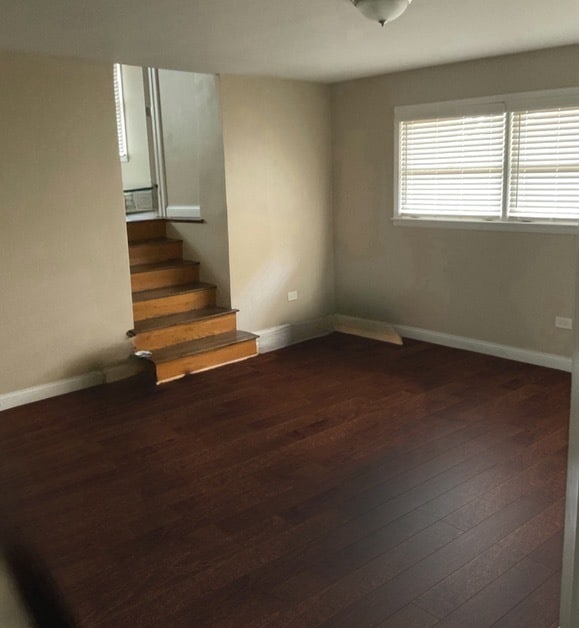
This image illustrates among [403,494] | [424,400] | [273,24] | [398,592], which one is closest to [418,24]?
[273,24]

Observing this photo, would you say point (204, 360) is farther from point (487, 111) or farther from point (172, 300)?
point (487, 111)

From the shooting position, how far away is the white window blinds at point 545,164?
15.2 feet

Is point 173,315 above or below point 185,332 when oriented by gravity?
above

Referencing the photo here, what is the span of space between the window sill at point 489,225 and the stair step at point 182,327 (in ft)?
5.86

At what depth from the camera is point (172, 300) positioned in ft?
18.4

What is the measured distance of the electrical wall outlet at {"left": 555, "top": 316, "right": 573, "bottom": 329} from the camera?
4.85m

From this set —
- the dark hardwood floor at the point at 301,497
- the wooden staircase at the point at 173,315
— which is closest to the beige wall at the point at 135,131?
the wooden staircase at the point at 173,315

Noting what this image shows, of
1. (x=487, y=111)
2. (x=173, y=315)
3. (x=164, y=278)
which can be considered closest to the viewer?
(x=487, y=111)

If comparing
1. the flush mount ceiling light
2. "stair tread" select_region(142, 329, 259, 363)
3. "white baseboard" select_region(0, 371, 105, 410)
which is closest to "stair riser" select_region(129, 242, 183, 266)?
"stair tread" select_region(142, 329, 259, 363)

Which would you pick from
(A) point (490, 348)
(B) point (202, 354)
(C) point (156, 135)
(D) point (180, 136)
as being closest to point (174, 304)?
(B) point (202, 354)

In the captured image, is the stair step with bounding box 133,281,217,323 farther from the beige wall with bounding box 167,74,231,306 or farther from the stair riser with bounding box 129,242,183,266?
the stair riser with bounding box 129,242,183,266

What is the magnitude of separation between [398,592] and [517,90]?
3.88 meters

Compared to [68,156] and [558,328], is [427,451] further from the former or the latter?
[68,156]

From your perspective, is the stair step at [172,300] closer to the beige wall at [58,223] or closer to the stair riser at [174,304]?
the stair riser at [174,304]
